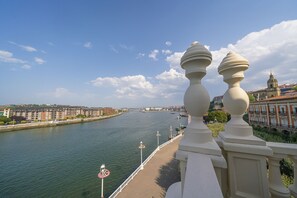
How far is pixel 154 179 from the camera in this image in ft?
37.3

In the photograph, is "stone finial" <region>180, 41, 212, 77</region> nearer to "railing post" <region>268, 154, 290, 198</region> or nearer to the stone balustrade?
the stone balustrade

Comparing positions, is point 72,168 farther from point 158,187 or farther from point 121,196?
→ point 158,187

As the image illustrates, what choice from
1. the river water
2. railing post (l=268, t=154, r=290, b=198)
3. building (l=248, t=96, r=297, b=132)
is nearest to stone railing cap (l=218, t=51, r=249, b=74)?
railing post (l=268, t=154, r=290, b=198)

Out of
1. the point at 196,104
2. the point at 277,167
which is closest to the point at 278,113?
the point at 277,167

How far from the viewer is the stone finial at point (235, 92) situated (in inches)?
61.6

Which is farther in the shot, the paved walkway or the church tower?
the church tower

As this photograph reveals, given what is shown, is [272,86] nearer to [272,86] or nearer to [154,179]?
[272,86]

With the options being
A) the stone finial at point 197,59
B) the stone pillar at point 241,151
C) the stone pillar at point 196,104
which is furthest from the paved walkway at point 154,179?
the stone finial at point 197,59

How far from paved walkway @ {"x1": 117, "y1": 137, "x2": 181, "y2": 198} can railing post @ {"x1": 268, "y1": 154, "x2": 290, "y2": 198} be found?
372 inches

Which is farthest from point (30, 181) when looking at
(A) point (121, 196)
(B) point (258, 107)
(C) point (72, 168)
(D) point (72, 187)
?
(B) point (258, 107)

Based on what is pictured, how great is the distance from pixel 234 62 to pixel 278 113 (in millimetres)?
30005

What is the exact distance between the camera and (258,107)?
29453 millimetres

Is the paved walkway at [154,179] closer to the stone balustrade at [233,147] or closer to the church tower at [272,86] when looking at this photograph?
the stone balustrade at [233,147]

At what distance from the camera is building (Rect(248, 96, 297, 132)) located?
20.8 metres
